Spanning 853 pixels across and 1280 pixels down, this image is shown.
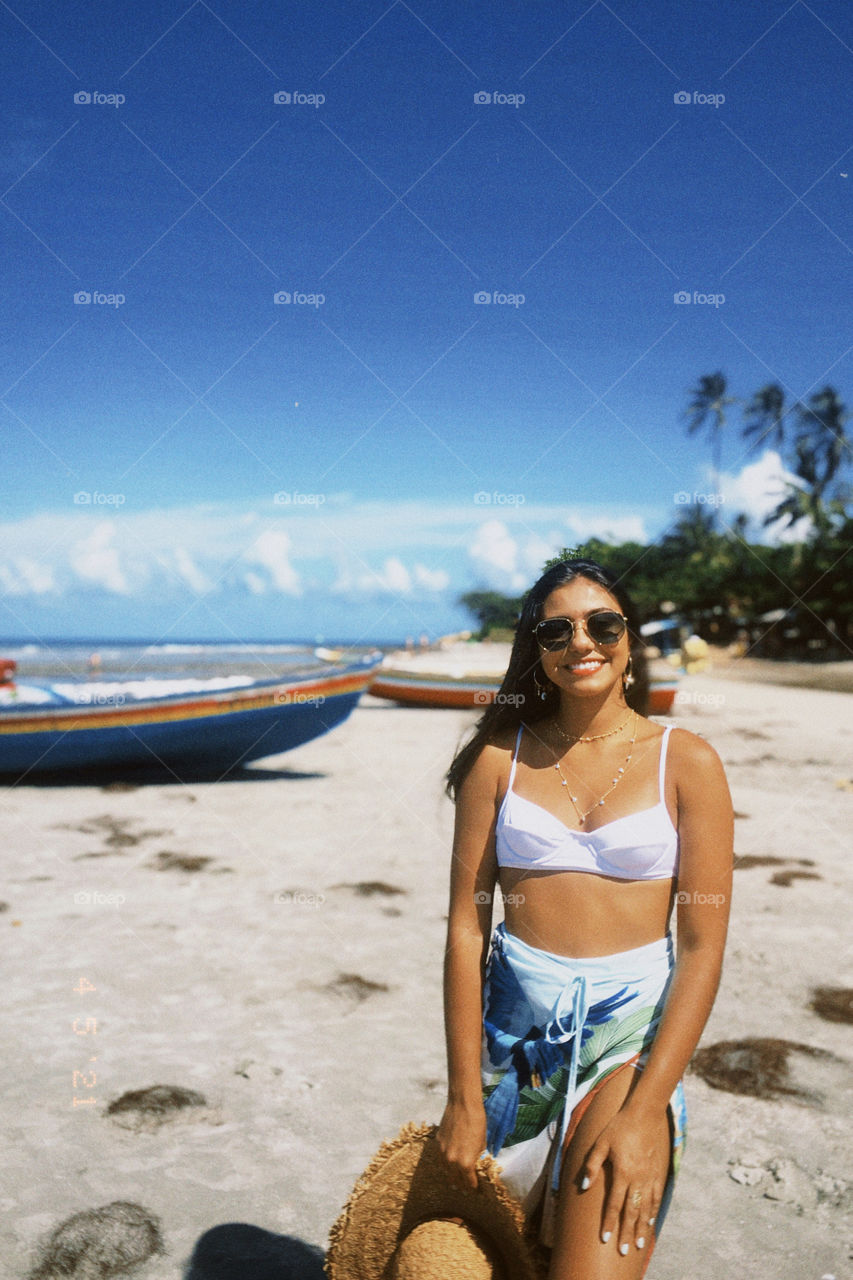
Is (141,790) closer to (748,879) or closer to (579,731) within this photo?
(748,879)

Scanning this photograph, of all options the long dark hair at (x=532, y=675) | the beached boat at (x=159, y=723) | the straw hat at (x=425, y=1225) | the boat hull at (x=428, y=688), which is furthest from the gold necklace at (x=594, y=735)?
the boat hull at (x=428, y=688)

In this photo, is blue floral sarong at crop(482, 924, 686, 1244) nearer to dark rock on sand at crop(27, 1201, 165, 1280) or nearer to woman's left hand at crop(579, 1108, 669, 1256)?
woman's left hand at crop(579, 1108, 669, 1256)

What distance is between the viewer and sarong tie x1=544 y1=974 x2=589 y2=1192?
5.84ft

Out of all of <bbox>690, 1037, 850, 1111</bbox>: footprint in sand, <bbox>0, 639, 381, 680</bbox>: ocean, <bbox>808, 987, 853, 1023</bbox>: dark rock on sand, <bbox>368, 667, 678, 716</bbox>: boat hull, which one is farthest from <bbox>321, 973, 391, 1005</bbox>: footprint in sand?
<bbox>0, 639, 381, 680</bbox>: ocean

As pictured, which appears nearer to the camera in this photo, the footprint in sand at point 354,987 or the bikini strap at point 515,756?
the bikini strap at point 515,756

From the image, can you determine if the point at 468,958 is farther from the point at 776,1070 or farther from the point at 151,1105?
the point at 776,1070

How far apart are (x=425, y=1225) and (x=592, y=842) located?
31.4 inches

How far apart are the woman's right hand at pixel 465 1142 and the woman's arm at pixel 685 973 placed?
0.78ft

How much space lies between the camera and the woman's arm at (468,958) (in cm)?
186

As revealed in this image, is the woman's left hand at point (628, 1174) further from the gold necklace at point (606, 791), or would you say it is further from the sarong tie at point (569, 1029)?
the gold necklace at point (606, 791)

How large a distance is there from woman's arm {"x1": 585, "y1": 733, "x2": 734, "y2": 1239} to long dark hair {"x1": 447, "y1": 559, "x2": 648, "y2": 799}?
30 cm

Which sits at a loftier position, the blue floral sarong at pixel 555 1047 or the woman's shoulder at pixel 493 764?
the woman's shoulder at pixel 493 764

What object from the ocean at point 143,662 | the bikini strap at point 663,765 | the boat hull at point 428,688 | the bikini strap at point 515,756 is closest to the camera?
the bikini strap at point 663,765

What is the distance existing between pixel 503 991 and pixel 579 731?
0.56 m
